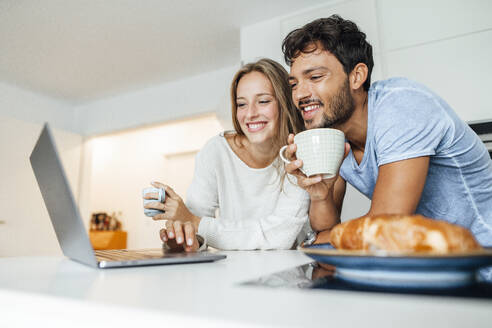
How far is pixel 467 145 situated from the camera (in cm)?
89

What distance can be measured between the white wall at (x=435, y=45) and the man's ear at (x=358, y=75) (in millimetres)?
1135

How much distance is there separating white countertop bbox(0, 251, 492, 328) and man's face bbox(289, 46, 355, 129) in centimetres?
Result: 87

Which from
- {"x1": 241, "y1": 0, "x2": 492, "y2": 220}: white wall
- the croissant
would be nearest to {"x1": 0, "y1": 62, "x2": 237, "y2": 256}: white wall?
{"x1": 241, "y1": 0, "x2": 492, "y2": 220}: white wall

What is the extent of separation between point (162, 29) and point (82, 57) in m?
1.02

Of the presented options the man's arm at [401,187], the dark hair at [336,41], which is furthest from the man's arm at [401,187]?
the dark hair at [336,41]

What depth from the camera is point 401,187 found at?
787 millimetres

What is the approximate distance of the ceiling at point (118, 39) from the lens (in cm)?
253

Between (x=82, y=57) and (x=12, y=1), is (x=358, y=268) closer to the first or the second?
(x=12, y=1)

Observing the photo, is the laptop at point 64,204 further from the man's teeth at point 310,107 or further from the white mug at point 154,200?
the man's teeth at point 310,107

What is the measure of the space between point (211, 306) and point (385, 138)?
75cm

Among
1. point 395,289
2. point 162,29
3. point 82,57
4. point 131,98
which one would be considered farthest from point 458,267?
point 131,98

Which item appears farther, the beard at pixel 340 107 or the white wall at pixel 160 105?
the white wall at pixel 160 105

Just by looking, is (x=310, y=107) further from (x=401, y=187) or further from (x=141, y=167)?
(x=141, y=167)

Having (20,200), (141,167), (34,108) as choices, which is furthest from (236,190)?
(141,167)
